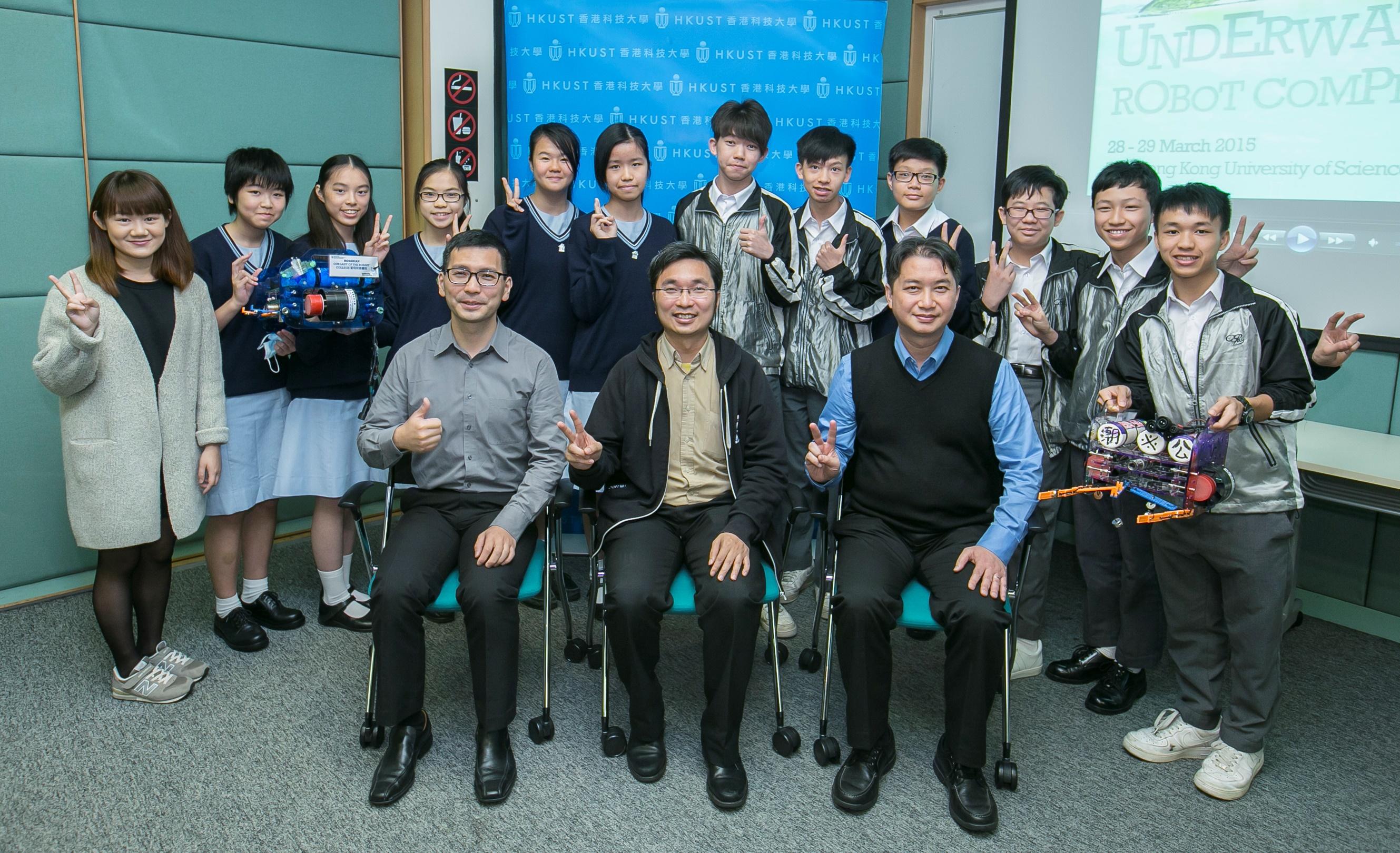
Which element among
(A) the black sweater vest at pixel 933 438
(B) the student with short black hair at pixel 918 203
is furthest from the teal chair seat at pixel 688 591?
(B) the student with short black hair at pixel 918 203

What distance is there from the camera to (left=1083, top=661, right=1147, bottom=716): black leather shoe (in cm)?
297

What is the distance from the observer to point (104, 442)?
2703 millimetres

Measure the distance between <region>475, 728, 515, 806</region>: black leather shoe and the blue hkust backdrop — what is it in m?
2.74

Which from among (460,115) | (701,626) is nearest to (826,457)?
(701,626)

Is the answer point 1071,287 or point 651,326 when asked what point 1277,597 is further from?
point 651,326

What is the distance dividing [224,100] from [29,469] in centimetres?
163

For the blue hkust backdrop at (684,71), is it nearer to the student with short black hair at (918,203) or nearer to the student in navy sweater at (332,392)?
the student with short black hair at (918,203)

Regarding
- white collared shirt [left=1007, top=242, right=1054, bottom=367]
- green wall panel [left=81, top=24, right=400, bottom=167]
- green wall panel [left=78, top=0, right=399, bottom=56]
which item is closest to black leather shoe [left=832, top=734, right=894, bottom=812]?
white collared shirt [left=1007, top=242, right=1054, bottom=367]

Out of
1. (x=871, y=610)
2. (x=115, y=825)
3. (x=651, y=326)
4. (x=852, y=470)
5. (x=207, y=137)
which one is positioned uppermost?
(x=207, y=137)

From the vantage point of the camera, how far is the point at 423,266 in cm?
328

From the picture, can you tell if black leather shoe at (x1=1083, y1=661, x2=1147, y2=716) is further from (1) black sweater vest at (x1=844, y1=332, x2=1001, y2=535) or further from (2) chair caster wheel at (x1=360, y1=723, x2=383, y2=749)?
(2) chair caster wheel at (x1=360, y1=723, x2=383, y2=749)

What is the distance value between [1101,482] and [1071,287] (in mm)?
986

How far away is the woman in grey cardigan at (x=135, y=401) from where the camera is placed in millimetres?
2664

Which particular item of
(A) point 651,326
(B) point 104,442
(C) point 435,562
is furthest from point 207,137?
(C) point 435,562
